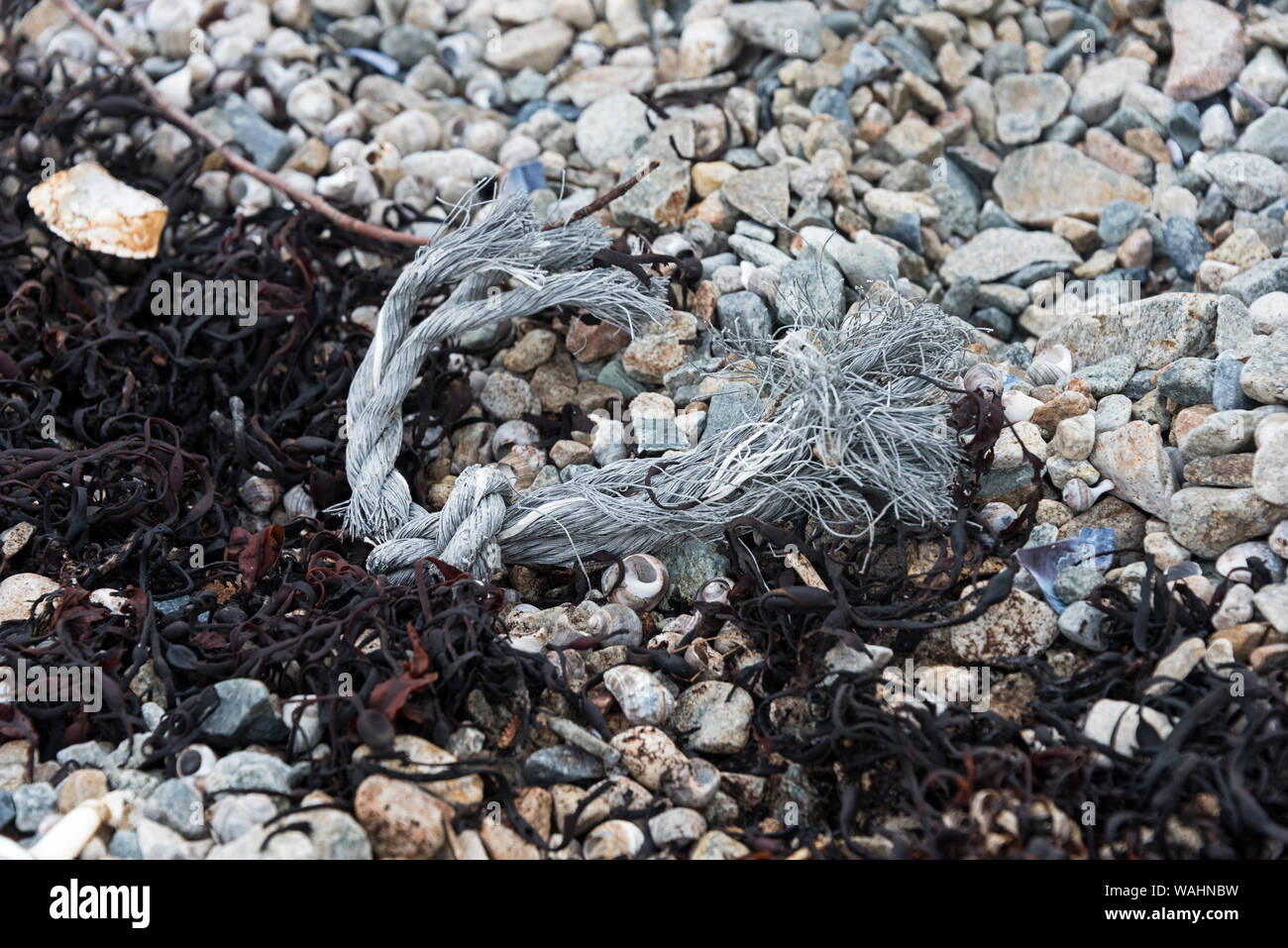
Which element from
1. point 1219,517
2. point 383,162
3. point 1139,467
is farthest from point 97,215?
point 1219,517

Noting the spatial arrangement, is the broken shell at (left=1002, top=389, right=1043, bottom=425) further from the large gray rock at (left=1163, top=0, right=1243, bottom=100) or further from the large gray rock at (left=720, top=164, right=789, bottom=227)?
the large gray rock at (left=1163, top=0, right=1243, bottom=100)

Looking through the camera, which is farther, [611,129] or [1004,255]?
[611,129]

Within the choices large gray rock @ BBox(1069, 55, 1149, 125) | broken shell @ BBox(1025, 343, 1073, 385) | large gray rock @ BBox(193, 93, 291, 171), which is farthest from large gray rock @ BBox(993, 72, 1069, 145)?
large gray rock @ BBox(193, 93, 291, 171)

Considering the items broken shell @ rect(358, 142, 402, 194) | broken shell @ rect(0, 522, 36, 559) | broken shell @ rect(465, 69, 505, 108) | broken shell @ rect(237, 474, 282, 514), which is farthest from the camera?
broken shell @ rect(465, 69, 505, 108)

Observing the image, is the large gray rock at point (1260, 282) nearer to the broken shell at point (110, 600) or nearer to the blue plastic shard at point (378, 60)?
the broken shell at point (110, 600)

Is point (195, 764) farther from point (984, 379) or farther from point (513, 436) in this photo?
point (984, 379)

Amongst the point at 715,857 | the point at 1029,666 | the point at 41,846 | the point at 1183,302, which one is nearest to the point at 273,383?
the point at 41,846
